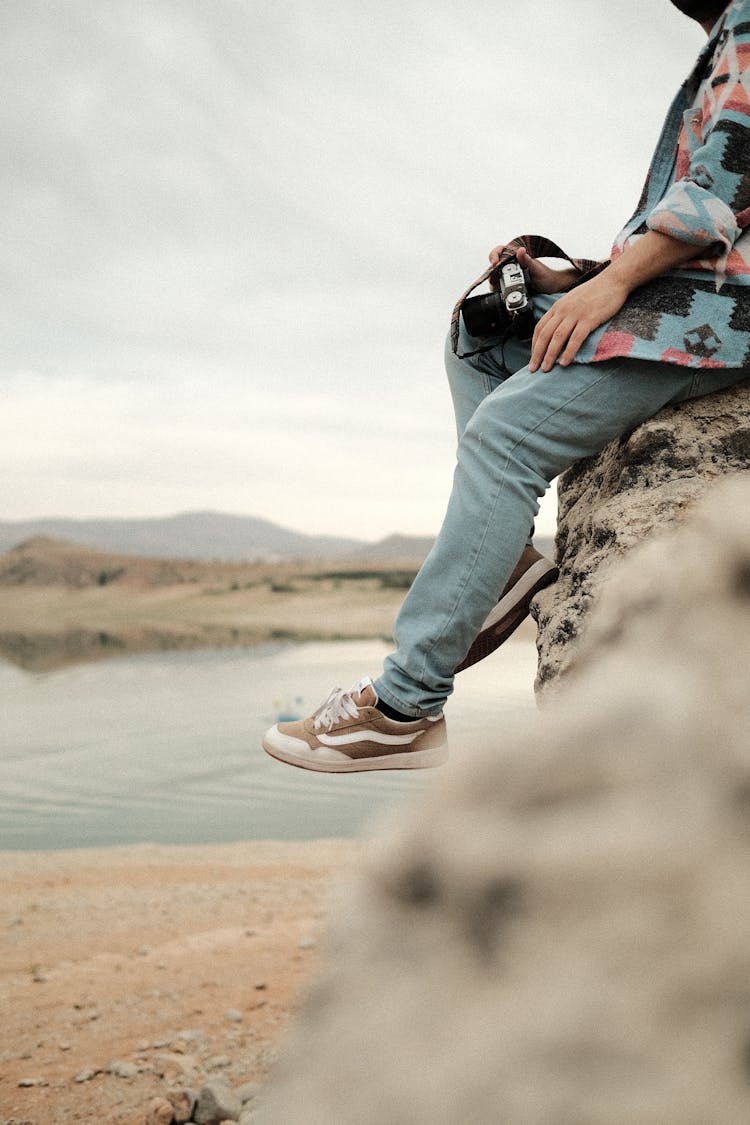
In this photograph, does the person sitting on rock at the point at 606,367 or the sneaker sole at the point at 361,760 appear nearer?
the person sitting on rock at the point at 606,367

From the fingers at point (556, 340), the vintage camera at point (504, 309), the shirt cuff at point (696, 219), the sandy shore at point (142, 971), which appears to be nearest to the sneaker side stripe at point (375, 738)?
the sandy shore at point (142, 971)

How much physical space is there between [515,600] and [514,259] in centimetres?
89

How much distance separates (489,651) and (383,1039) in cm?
185

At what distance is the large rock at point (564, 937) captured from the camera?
448 mm

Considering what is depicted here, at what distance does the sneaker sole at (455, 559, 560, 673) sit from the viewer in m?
2.26

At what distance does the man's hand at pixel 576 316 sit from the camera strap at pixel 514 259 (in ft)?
0.87

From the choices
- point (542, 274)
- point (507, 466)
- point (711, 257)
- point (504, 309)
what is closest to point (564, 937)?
point (507, 466)

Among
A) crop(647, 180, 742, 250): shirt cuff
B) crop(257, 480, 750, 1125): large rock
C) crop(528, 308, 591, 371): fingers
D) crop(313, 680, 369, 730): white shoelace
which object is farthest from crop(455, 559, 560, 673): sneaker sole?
crop(257, 480, 750, 1125): large rock

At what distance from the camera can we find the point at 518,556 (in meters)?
2.05

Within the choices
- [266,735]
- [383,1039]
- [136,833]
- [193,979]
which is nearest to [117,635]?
[136,833]

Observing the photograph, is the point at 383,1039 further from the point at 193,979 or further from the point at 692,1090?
the point at 193,979

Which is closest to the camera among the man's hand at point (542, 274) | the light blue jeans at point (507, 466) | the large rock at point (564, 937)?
the large rock at point (564, 937)

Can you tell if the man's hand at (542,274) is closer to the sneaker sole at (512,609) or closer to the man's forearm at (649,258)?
the man's forearm at (649,258)

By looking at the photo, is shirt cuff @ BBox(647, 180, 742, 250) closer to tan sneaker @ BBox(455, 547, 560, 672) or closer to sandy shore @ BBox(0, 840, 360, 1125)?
tan sneaker @ BBox(455, 547, 560, 672)
